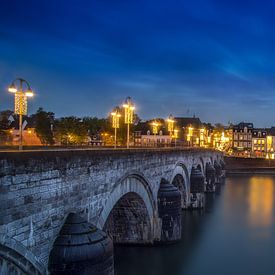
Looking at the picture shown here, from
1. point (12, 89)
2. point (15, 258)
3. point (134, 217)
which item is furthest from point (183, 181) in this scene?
point (15, 258)

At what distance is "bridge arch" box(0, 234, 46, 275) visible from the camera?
9.02 meters

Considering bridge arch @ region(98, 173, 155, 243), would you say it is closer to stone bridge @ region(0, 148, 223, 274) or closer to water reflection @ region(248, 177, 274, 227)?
stone bridge @ region(0, 148, 223, 274)

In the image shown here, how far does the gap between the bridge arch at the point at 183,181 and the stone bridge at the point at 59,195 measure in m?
10.8

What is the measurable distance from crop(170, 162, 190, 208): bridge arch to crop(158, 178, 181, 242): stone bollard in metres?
8.08

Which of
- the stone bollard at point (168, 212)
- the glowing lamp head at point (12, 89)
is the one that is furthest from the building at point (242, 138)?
the glowing lamp head at point (12, 89)

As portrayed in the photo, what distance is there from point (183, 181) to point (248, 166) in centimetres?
6426

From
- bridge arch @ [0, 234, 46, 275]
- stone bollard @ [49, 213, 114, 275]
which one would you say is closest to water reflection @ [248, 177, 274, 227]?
stone bollard @ [49, 213, 114, 275]

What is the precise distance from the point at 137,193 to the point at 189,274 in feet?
15.1

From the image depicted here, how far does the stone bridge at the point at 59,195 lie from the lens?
924 centimetres

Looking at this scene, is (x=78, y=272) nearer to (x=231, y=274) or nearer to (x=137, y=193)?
(x=137, y=193)

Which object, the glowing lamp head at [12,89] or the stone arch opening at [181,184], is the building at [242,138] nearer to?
the stone arch opening at [181,184]

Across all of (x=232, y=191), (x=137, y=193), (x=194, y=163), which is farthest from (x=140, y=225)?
(x=232, y=191)

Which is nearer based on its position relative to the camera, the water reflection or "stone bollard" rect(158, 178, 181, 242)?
"stone bollard" rect(158, 178, 181, 242)

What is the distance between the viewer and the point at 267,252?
2438 centimetres
